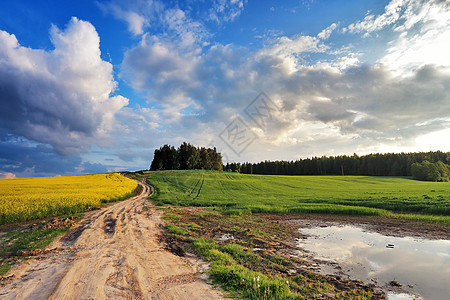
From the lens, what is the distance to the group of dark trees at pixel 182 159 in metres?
107

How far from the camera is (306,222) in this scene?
15.1 metres

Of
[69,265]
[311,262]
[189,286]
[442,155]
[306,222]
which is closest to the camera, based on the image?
[189,286]

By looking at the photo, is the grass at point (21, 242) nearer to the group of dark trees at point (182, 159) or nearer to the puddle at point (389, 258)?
the puddle at point (389, 258)

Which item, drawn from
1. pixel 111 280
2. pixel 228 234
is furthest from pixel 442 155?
pixel 111 280

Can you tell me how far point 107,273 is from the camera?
20.7 ft

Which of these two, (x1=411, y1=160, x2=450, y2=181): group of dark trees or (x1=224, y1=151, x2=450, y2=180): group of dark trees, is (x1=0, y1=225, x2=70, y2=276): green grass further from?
(x1=224, y1=151, x2=450, y2=180): group of dark trees

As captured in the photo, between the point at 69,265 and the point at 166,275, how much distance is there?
12.1 feet

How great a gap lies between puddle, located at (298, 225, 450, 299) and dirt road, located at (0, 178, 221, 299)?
4869 mm

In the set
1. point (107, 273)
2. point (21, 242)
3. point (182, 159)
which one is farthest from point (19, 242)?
point (182, 159)

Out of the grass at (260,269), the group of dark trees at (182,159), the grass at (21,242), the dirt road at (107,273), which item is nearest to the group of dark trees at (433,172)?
the group of dark trees at (182,159)

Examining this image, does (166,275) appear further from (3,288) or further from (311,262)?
(311,262)

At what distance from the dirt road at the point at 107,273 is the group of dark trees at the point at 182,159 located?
97.5m

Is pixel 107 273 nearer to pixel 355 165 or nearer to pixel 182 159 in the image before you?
pixel 182 159

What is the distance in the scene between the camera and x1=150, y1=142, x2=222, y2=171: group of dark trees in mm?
106875
